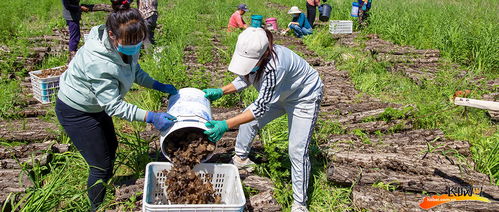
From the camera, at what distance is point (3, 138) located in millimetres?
3814

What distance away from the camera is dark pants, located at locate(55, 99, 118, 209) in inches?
105

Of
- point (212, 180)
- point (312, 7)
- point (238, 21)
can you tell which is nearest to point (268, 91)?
point (212, 180)

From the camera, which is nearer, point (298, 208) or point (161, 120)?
point (161, 120)

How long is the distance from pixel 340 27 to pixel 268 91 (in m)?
7.26

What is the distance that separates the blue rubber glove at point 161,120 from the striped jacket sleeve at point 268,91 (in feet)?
1.78

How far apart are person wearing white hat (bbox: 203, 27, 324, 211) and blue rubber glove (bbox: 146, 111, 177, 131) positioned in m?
0.24

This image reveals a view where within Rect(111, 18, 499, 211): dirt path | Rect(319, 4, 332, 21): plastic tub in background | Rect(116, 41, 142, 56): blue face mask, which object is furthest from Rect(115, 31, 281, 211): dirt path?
Rect(319, 4, 332, 21): plastic tub in background

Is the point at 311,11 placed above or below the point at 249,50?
below

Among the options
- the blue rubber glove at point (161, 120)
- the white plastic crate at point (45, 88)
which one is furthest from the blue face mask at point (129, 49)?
the white plastic crate at point (45, 88)

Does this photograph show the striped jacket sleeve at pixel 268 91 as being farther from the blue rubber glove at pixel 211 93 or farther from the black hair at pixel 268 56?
the blue rubber glove at pixel 211 93

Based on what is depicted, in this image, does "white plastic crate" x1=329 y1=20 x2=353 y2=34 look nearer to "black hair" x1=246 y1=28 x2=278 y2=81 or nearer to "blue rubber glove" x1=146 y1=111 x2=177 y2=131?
"black hair" x1=246 y1=28 x2=278 y2=81

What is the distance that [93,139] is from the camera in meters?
2.72

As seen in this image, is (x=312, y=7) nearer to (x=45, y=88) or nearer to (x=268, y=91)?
(x=45, y=88)

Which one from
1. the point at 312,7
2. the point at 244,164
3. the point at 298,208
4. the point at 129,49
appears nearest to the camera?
the point at 129,49
